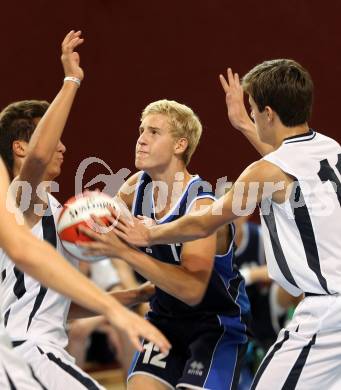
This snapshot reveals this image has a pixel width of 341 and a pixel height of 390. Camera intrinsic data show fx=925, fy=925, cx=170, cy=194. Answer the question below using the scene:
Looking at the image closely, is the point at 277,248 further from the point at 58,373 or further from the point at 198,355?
the point at 58,373

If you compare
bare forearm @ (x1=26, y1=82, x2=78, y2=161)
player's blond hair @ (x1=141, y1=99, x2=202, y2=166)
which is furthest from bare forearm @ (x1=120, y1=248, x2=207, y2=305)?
player's blond hair @ (x1=141, y1=99, x2=202, y2=166)

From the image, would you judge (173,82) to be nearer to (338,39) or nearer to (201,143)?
(201,143)

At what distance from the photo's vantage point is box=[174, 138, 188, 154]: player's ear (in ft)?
15.4

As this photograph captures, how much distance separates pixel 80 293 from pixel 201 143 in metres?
5.64

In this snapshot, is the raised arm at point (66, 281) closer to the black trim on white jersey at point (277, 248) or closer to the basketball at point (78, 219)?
the basketball at point (78, 219)

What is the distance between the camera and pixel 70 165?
8.03 metres

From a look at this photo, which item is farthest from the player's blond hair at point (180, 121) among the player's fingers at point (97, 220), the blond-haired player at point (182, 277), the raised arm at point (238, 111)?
the player's fingers at point (97, 220)

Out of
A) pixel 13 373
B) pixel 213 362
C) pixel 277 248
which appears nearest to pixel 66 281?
pixel 13 373

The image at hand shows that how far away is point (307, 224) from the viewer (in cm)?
383

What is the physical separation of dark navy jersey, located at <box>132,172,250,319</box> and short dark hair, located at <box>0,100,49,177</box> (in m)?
0.76

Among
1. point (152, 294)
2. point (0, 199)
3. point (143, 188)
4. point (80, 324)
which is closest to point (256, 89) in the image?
point (143, 188)

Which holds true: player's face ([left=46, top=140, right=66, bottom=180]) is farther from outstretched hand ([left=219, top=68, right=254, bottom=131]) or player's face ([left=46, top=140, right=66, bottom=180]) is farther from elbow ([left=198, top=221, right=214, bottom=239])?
outstretched hand ([left=219, top=68, right=254, bottom=131])

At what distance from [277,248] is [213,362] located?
73cm

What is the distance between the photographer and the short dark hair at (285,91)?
403 cm
